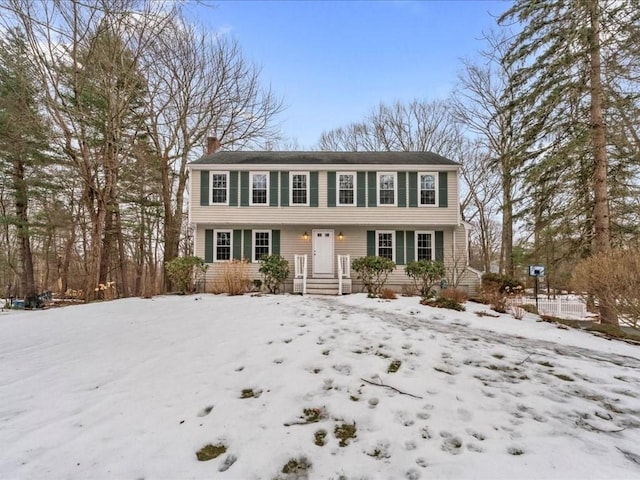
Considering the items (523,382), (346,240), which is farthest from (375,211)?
(523,382)

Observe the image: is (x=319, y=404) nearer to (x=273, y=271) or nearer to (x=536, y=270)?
(x=273, y=271)

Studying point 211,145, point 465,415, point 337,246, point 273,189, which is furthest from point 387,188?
point 465,415

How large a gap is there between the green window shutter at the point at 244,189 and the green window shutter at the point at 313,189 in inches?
100.0

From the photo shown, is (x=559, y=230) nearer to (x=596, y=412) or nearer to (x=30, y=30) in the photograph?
(x=596, y=412)

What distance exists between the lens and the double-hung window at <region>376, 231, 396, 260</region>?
12.4 metres

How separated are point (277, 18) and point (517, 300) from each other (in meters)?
10.8

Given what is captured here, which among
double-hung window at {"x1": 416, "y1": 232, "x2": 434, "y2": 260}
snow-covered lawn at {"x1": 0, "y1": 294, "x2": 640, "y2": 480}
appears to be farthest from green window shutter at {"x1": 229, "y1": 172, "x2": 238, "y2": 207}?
snow-covered lawn at {"x1": 0, "y1": 294, "x2": 640, "y2": 480}

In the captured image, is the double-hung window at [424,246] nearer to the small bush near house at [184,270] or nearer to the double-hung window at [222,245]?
the double-hung window at [222,245]

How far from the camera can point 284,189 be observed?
12.3 m

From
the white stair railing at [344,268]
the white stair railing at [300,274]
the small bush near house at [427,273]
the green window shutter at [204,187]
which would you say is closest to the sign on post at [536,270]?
the small bush near house at [427,273]

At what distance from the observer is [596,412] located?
254 centimetres

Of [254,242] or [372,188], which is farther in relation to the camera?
[254,242]

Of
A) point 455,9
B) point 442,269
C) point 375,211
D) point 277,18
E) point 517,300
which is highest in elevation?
point 455,9

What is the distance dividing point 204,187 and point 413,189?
8379 millimetres
